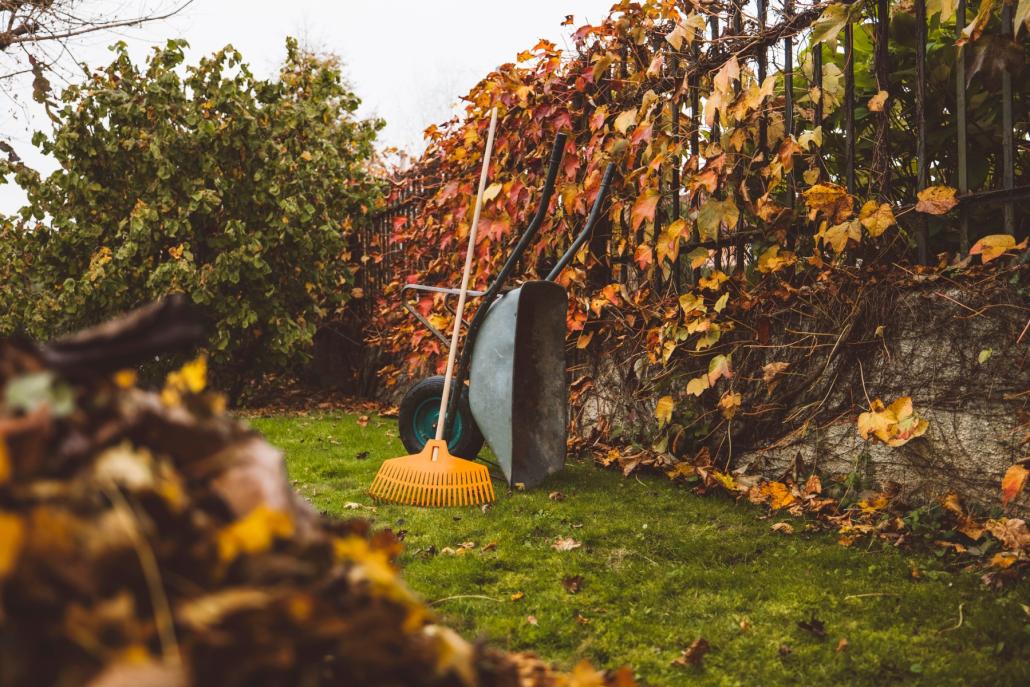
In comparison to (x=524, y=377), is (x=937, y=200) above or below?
above

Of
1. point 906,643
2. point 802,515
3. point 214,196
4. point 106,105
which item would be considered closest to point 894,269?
point 802,515

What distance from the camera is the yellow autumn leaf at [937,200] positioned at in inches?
93.8

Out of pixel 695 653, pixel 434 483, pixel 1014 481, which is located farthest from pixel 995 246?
pixel 434 483

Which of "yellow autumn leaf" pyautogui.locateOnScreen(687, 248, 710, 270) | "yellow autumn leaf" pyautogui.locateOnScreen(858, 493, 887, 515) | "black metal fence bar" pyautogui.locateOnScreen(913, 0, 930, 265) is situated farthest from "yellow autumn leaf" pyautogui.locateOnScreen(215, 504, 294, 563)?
"yellow autumn leaf" pyautogui.locateOnScreen(687, 248, 710, 270)

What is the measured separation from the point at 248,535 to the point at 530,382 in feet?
9.77

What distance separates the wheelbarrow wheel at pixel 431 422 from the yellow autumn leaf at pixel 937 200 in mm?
2017

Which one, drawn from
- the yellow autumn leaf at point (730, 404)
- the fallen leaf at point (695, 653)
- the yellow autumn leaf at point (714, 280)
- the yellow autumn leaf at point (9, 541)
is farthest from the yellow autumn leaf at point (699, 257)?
the yellow autumn leaf at point (9, 541)

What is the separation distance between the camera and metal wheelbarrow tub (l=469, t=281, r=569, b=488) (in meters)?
3.15

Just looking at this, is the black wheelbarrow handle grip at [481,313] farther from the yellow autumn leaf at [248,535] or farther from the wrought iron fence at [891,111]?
the yellow autumn leaf at [248,535]

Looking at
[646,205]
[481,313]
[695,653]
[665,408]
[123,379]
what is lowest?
[695,653]

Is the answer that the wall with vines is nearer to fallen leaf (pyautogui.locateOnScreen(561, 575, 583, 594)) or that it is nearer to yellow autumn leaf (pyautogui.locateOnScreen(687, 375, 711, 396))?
yellow autumn leaf (pyautogui.locateOnScreen(687, 375, 711, 396))

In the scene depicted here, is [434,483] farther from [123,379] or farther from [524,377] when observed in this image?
[123,379]

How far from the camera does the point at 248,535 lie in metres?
0.40

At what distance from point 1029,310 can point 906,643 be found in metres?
1.13
